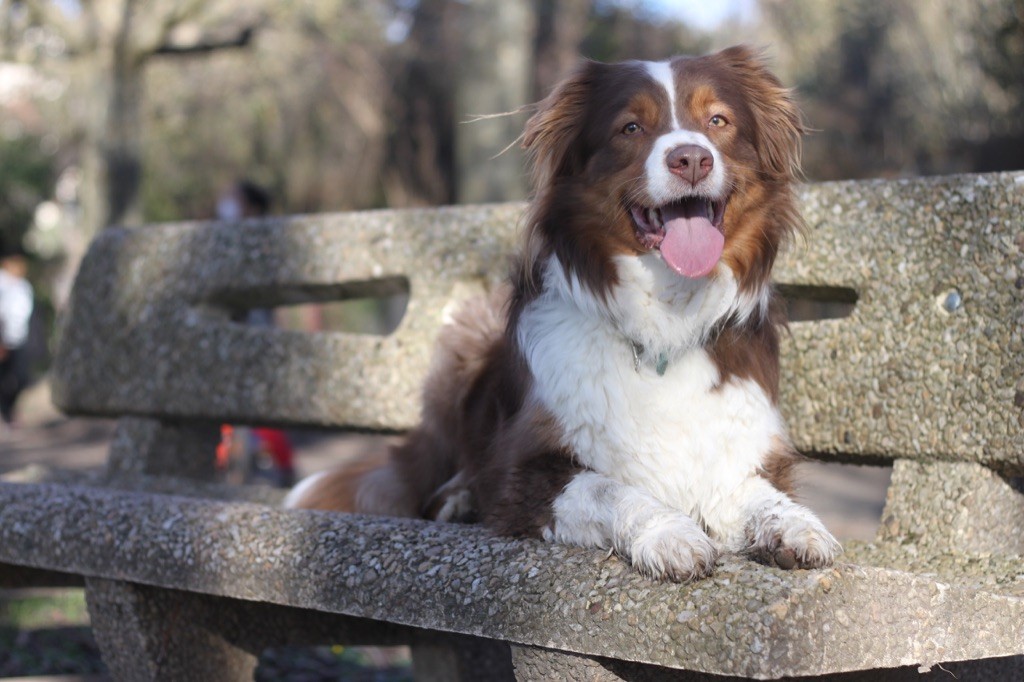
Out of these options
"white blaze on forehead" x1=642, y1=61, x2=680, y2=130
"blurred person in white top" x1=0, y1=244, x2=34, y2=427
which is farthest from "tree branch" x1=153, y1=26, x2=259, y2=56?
"white blaze on forehead" x1=642, y1=61, x2=680, y2=130

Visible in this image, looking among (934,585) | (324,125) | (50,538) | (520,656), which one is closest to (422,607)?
(520,656)

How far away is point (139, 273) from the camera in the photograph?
4609mm

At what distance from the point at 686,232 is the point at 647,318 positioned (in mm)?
239

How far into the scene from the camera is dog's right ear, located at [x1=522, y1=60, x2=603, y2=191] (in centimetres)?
330

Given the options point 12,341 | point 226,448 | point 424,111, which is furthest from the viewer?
point 424,111

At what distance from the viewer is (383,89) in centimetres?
1959

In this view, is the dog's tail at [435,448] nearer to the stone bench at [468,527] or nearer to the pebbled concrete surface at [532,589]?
the stone bench at [468,527]

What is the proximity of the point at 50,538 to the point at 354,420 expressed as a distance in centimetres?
123

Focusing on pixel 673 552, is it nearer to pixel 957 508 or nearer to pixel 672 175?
pixel 672 175

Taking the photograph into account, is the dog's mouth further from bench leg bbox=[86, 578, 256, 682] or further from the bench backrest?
bench leg bbox=[86, 578, 256, 682]

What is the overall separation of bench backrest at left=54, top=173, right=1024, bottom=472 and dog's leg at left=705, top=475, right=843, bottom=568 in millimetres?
585

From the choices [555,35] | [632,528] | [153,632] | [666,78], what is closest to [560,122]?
[666,78]

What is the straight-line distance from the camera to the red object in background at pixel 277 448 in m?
8.25

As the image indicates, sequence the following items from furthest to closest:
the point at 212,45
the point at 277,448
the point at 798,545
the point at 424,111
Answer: the point at 424,111 < the point at 212,45 < the point at 277,448 < the point at 798,545
